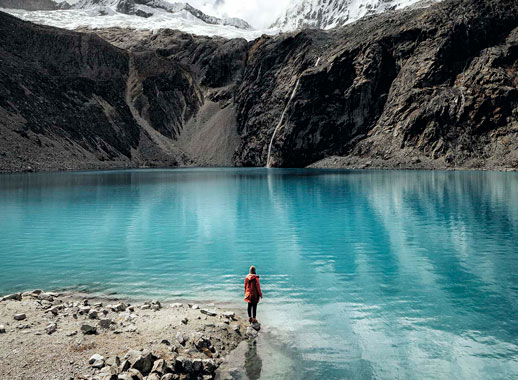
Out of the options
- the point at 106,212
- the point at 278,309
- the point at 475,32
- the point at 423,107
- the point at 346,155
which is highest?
the point at 475,32

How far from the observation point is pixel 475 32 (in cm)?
9200

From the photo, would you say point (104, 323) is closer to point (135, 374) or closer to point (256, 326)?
point (135, 374)

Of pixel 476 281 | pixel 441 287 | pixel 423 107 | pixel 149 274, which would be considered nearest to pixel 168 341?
pixel 149 274

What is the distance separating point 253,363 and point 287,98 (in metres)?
113

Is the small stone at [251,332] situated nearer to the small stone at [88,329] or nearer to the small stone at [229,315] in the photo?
the small stone at [229,315]

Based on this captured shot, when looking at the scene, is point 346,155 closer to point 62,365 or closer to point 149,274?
point 149,274

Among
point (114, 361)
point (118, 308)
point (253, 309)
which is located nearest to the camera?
point (114, 361)

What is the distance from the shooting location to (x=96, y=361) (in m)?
7.38

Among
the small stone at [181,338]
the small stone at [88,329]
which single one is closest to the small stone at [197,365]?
the small stone at [181,338]

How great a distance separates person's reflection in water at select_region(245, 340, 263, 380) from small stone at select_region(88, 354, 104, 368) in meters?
2.87

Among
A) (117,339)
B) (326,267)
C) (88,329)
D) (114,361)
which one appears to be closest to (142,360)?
(114,361)

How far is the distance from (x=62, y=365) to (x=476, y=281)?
13.2 m

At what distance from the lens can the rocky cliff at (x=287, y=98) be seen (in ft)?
280

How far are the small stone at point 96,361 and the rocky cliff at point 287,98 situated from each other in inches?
3238
